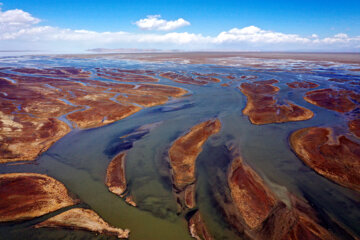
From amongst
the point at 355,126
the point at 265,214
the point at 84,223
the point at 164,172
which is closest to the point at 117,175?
the point at 164,172

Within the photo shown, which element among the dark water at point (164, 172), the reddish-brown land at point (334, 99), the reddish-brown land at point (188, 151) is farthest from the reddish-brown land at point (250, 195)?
the reddish-brown land at point (334, 99)

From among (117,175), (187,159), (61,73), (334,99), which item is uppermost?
(61,73)

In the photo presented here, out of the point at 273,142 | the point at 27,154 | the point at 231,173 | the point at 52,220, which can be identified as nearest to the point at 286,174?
the point at 231,173

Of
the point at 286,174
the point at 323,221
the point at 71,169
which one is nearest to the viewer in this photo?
the point at 323,221

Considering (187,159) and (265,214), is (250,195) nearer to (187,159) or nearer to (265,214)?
(265,214)

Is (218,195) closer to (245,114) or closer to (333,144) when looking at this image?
(333,144)

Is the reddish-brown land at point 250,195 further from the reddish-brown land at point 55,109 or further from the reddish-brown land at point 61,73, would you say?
the reddish-brown land at point 61,73

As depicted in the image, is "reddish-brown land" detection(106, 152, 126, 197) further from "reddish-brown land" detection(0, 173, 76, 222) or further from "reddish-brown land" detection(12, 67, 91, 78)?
"reddish-brown land" detection(12, 67, 91, 78)
